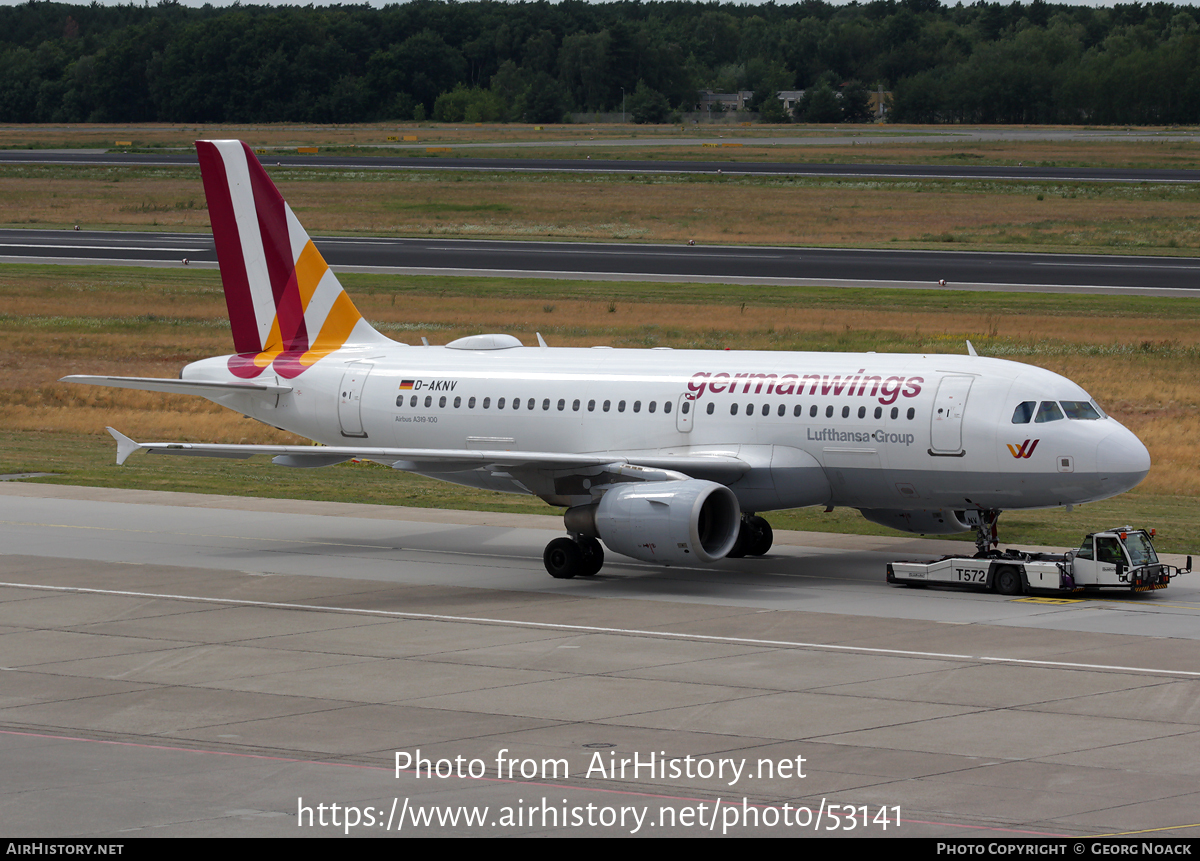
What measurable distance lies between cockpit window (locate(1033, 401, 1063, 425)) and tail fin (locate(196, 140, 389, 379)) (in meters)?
14.9

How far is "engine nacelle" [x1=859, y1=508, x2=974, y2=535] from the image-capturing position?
31.2 metres

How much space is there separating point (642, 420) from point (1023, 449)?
7333 millimetres

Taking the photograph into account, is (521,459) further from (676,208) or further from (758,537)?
(676,208)

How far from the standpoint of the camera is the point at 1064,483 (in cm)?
2842

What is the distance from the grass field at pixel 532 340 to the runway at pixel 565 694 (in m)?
7.65

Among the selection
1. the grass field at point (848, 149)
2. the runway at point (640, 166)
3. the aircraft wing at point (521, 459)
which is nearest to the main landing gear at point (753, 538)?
the aircraft wing at point (521, 459)

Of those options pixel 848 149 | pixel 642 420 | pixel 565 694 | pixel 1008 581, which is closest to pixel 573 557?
pixel 642 420

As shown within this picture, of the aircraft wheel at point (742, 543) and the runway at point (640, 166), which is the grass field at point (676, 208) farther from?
the aircraft wheel at point (742, 543)

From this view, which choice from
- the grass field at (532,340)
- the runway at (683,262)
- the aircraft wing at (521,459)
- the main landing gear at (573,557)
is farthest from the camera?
the runway at (683,262)

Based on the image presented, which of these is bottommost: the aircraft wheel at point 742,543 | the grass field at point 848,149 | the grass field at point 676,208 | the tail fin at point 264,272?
the aircraft wheel at point 742,543

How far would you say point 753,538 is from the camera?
32.8 metres

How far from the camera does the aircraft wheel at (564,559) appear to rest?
30.7 meters

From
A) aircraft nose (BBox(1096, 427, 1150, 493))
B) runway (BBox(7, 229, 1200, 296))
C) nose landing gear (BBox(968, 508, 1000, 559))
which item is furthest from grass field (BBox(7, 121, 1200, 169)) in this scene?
aircraft nose (BBox(1096, 427, 1150, 493))

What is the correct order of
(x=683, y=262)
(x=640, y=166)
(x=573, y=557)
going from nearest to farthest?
(x=573, y=557) < (x=683, y=262) < (x=640, y=166)
